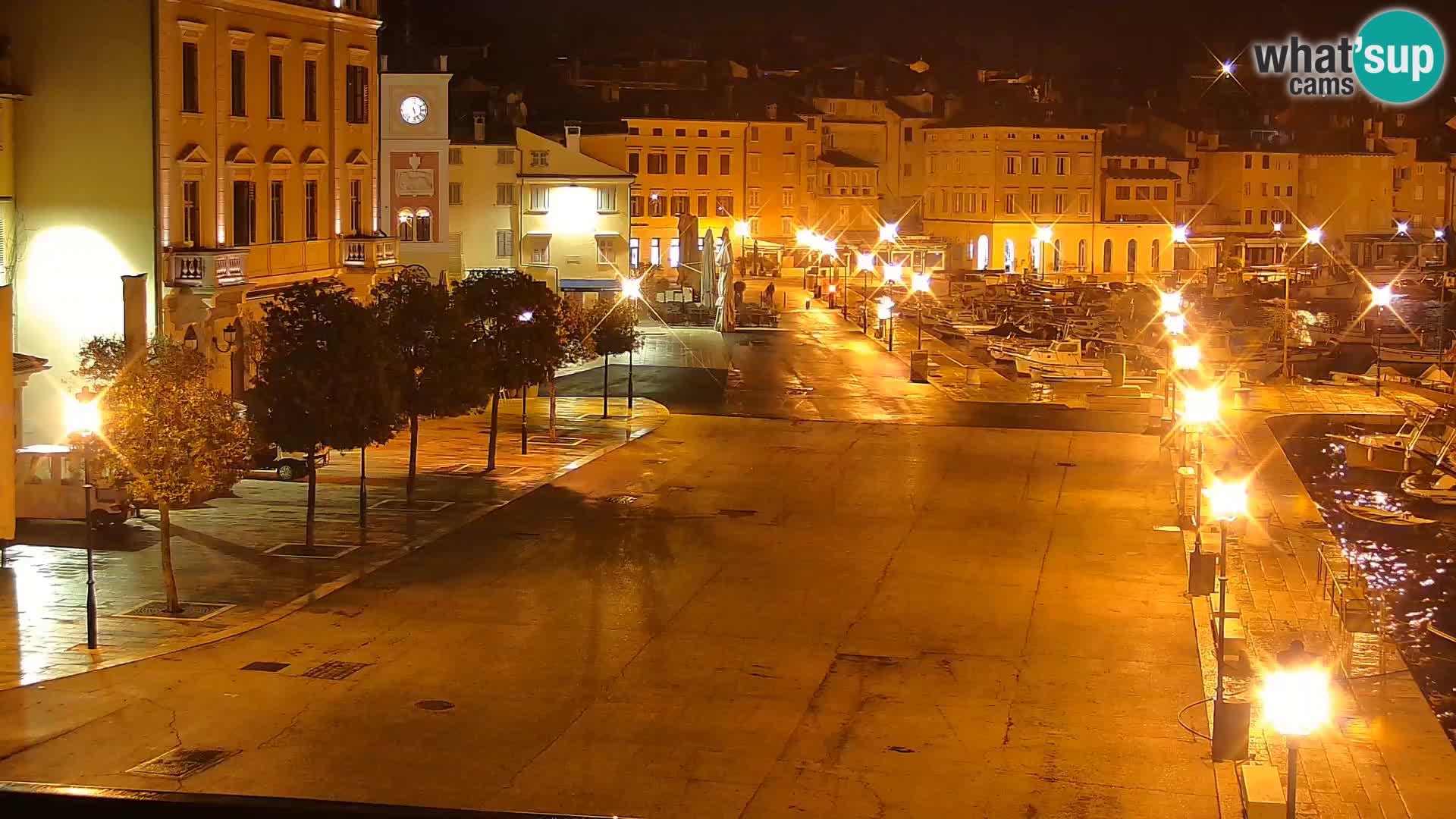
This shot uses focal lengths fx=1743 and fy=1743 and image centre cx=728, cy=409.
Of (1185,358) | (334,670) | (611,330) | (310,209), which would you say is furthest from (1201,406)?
(310,209)

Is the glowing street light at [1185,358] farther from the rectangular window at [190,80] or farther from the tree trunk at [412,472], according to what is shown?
the rectangular window at [190,80]

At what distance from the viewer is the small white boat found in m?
37.6

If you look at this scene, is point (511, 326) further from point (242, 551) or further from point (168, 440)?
point (168, 440)

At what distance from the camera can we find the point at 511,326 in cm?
3525

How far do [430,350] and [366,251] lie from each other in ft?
38.2

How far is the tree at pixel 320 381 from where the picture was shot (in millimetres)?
25891

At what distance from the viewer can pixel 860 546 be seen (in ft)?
92.4

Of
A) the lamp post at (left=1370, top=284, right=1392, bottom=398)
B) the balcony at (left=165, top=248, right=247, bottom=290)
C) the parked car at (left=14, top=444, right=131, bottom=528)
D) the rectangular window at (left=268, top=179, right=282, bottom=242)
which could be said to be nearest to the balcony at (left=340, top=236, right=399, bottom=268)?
the rectangular window at (left=268, top=179, right=282, bottom=242)

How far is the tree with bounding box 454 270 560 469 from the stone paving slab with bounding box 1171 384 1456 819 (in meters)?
13.5

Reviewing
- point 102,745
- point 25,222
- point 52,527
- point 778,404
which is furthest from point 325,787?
point 778,404

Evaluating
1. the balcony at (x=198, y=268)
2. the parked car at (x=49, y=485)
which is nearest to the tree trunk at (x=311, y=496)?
the parked car at (x=49, y=485)

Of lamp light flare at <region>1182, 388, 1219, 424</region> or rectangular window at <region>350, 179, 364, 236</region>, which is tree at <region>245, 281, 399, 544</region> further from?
rectangular window at <region>350, 179, 364, 236</region>

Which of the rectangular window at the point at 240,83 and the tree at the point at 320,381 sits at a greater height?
the rectangular window at the point at 240,83

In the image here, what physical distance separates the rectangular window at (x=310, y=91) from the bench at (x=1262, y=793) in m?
29.9
